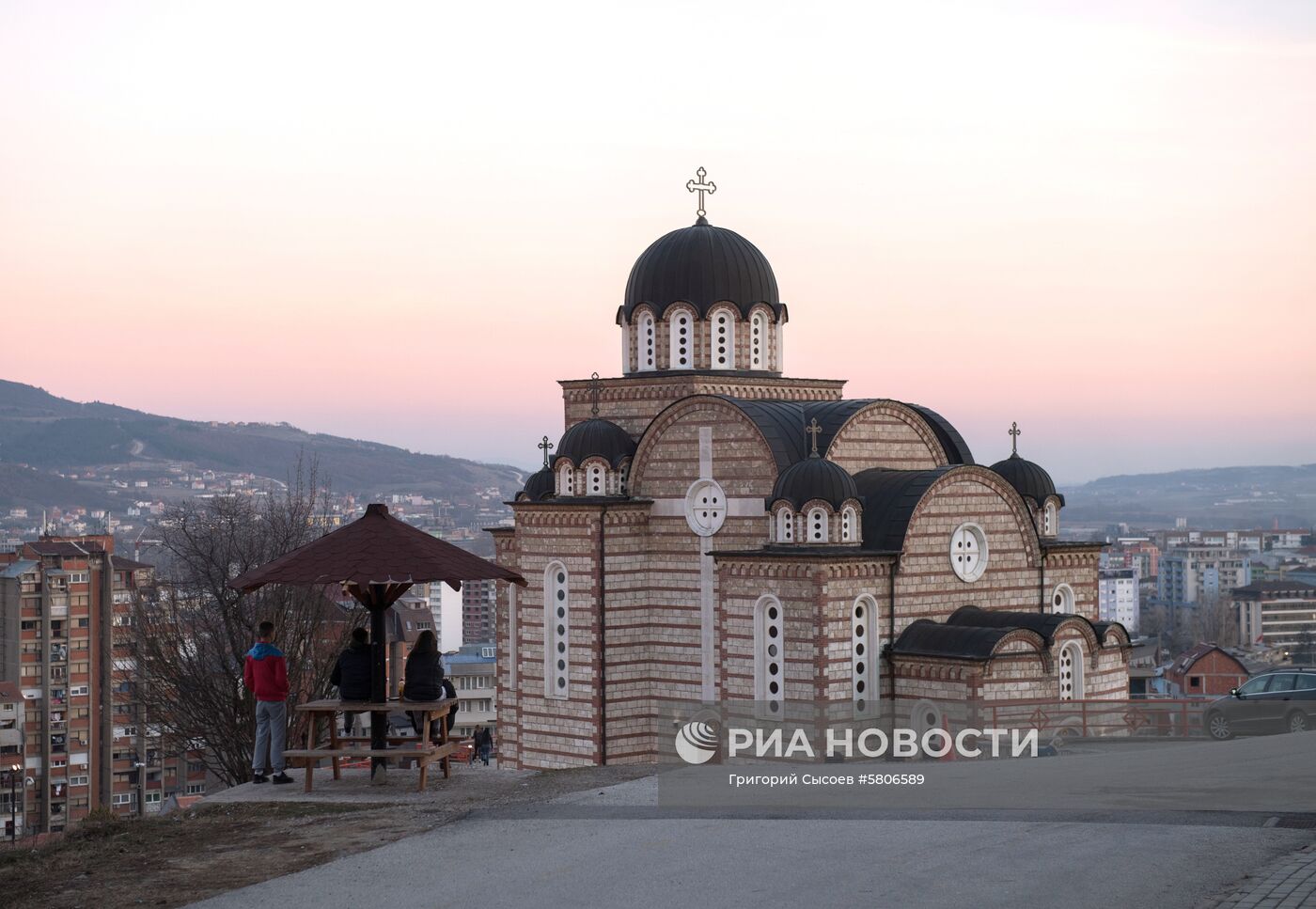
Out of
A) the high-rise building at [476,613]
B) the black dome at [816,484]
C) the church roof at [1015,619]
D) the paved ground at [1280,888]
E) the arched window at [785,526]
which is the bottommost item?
the high-rise building at [476,613]

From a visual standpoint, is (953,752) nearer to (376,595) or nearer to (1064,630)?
(1064,630)

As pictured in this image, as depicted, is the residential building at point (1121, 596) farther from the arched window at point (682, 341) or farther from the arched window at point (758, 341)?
the arched window at point (682, 341)

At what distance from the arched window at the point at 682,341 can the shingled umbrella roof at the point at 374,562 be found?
49.3 feet

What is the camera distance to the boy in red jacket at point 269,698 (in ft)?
50.1

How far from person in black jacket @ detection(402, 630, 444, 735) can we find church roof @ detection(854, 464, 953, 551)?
1249cm

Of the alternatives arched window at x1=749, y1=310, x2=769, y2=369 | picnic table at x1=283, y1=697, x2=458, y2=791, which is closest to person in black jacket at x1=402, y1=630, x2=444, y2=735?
picnic table at x1=283, y1=697, x2=458, y2=791

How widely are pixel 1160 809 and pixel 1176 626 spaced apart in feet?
467

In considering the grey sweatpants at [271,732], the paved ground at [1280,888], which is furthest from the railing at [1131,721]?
the paved ground at [1280,888]

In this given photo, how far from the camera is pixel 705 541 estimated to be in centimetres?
2788

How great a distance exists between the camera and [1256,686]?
72.5 ft

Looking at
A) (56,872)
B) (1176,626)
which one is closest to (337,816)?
(56,872)

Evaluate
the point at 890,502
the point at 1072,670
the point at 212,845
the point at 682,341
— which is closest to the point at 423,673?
the point at 212,845

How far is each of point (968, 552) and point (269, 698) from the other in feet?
49.5

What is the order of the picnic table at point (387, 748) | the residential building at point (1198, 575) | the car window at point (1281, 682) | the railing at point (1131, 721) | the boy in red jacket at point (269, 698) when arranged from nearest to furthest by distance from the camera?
the picnic table at point (387, 748)
the boy in red jacket at point (269, 698)
the railing at point (1131, 721)
the car window at point (1281, 682)
the residential building at point (1198, 575)
